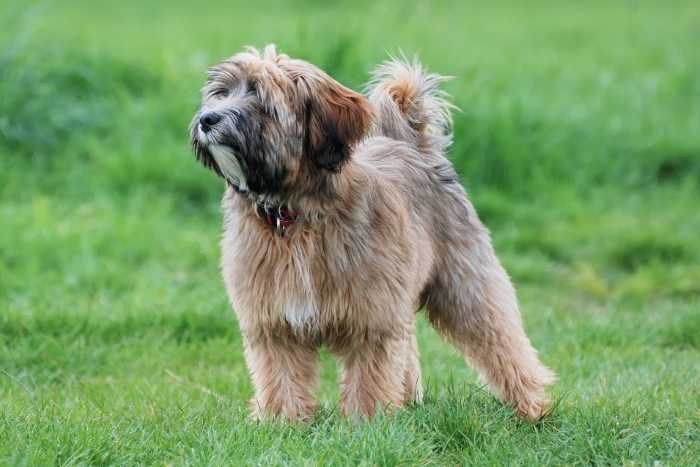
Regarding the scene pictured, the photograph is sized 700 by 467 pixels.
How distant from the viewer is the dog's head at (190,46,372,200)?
426cm

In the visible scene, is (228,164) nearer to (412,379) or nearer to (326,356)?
(412,379)

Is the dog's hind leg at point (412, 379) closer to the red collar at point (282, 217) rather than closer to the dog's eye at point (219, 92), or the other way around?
the red collar at point (282, 217)

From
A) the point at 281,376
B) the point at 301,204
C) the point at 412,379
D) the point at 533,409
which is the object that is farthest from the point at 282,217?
the point at 533,409

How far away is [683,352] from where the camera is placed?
6.43m

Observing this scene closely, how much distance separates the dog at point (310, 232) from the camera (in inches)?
171

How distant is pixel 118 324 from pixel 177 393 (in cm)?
117

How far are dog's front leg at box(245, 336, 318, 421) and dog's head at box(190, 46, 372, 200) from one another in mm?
681

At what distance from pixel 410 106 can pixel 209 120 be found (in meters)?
1.46

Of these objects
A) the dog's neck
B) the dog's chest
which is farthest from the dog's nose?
the dog's chest

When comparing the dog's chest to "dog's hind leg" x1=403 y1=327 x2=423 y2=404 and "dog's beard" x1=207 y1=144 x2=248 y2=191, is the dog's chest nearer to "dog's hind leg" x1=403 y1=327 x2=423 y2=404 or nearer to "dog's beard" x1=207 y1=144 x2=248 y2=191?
"dog's beard" x1=207 y1=144 x2=248 y2=191

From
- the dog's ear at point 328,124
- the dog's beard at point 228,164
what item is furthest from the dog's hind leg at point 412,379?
the dog's beard at point 228,164

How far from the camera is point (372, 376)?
4.64 meters

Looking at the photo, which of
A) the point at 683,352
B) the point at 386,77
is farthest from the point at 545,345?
the point at 386,77

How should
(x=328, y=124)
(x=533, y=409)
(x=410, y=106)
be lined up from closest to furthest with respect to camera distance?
(x=328, y=124), (x=533, y=409), (x=410, y=106)
